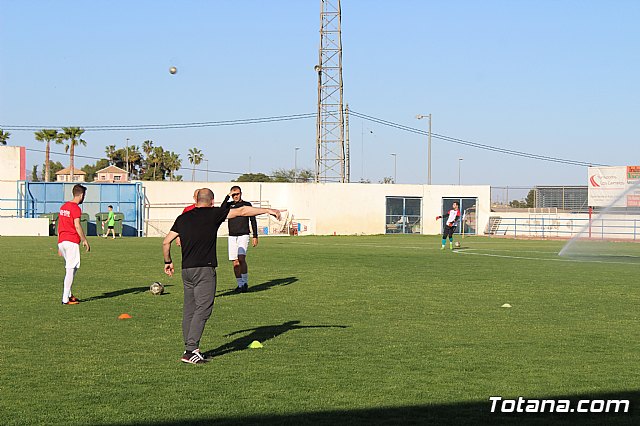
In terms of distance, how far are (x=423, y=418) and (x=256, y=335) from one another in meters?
5.00

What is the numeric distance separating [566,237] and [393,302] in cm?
4440

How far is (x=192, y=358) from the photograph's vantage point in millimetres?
9867

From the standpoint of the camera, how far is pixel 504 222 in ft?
208

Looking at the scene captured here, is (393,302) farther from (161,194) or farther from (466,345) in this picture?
(161,194)

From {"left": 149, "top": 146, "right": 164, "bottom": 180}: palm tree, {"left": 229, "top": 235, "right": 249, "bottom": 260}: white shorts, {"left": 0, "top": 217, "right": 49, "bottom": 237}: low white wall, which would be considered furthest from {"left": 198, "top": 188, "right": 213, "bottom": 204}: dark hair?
{"left": 149, "top": 146, "right": 164, "bottom": 180}: palm tree

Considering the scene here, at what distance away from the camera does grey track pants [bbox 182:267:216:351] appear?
1006 cm

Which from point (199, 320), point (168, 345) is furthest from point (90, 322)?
point (199, 320)

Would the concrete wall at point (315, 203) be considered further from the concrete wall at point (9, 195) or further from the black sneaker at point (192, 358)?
the black sneaker at point (192, 358)

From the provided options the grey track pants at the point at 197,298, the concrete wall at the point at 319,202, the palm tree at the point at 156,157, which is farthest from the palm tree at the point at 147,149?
the grey track pants at the point at 197,298

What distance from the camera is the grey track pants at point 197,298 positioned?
1006 cm

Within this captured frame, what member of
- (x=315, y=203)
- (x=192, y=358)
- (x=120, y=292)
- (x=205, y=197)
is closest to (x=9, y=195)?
(x=315, y=203)

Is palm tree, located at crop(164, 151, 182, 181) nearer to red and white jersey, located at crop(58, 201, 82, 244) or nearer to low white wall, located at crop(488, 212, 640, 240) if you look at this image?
low white wall, located at crop(488, 212, 640, 240)

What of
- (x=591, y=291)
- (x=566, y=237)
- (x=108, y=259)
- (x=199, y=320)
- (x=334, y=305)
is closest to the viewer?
(x=199, y=320)

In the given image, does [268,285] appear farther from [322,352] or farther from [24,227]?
[24,227]
